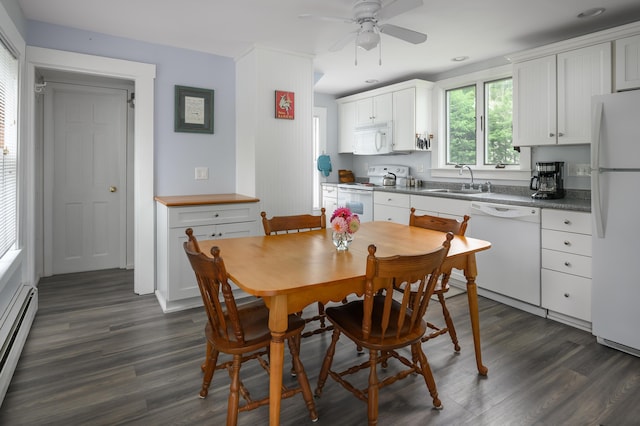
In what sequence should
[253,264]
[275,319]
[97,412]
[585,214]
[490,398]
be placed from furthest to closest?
[585,214] < [490,398] < [97,412] < [253,264] < [275,319]

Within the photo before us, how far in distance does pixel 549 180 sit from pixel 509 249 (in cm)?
75

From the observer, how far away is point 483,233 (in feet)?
11.6

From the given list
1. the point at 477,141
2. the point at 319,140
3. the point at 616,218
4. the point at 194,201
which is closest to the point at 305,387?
the point at 194,201

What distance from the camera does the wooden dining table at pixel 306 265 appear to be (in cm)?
149

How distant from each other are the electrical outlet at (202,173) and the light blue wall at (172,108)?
0.04m

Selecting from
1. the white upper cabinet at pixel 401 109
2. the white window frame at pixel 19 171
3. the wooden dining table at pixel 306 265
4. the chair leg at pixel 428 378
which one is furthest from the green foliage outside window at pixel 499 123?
the white window frame at pixel 19 171

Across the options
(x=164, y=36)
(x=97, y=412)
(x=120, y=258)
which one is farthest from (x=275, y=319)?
(x=120, y=258)

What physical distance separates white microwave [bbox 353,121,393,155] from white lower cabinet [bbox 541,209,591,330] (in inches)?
92.6

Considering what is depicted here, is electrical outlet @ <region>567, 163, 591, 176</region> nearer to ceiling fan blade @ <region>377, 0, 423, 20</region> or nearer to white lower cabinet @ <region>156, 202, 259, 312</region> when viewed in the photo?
ceiling fan blade @ <region>377, 0, 423, 20</region>

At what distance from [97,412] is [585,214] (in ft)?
10.7

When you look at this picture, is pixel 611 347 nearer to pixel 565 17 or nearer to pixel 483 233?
pixel 483 233

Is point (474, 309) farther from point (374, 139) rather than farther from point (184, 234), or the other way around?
point (374, 139)

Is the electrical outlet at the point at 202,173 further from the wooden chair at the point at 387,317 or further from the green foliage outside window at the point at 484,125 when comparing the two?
the green foliage outside window at the point at 484,125

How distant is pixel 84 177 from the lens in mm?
4391
